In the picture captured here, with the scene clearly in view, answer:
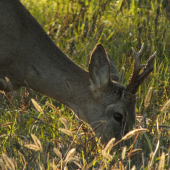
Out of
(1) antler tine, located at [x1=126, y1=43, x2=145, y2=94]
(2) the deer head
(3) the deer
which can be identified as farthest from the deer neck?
(1) antler tine, located at [x1=126, y1=43, x2=145, y2=94]

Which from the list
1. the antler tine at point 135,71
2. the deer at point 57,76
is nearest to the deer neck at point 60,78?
the deer at point 57,76

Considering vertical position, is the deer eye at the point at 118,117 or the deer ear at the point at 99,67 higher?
the deer ear at the point at 99,67

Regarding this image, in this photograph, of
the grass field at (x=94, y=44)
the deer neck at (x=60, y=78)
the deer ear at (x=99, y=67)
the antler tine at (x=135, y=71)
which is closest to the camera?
the antler tine at (x=135, y=71)

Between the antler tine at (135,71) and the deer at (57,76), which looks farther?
the deer at (57,76)

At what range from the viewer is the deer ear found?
13.1 ft

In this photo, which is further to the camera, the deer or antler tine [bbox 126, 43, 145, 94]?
the deer

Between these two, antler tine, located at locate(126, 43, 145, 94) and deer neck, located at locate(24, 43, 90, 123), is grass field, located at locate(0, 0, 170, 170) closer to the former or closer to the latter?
deer neck, located at locate(24, 43, 90, 123)

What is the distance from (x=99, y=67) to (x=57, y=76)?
652 mm

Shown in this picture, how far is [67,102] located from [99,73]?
25.8 inches

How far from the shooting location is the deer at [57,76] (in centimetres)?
427

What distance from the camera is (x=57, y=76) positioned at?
4.54m

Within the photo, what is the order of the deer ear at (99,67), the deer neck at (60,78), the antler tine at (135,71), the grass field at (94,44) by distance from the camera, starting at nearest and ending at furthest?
the antler tine at (135,71) < the deer ear at (99,67) < the grass field at (94,44) < the deer neck at (60,78)

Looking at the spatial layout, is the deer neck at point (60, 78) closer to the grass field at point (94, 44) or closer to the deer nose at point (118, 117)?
the grass field at point (94, 44)

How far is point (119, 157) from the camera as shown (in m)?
3.53
